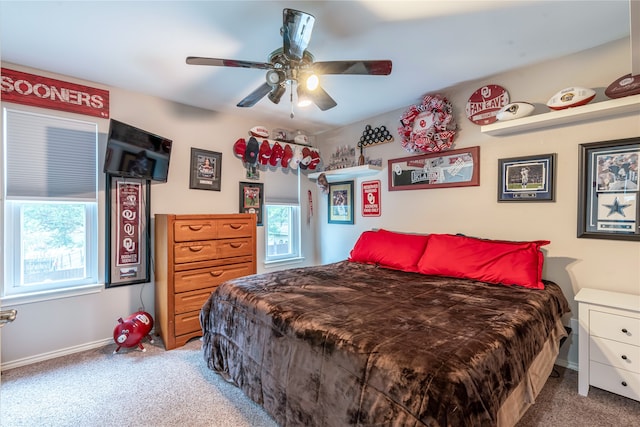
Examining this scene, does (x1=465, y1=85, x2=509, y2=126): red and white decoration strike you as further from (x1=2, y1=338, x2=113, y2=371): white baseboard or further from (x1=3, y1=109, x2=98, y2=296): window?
(x1=2, y1=338, x2=113, y2=371): white baseboard

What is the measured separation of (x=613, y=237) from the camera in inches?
85.7

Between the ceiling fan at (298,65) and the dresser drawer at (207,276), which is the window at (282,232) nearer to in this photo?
the dresser drawer at (207,276)

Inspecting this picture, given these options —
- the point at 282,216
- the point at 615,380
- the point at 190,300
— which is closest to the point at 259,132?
the point at 282,216

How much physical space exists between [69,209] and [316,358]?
2.71 meters

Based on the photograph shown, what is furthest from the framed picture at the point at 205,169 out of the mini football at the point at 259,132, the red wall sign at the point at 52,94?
the red wall sign at the point at 52,94

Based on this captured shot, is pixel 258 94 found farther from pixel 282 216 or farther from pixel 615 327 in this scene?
pixel 615 327

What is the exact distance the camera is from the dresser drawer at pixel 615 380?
1.84m

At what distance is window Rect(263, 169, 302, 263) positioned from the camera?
13.4ft

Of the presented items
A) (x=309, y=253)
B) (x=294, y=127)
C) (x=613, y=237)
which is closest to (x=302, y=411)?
(x=613, y=237)

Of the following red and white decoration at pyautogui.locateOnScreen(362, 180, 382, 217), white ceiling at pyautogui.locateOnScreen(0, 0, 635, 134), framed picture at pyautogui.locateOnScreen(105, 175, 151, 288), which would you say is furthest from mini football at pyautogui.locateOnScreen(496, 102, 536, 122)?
framed picture at pyautogui.locateOnScreen(105, 175, 151, 288)

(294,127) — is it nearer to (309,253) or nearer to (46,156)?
(309,253)

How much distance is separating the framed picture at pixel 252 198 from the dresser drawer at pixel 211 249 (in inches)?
26.8

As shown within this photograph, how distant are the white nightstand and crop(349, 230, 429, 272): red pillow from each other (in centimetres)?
120

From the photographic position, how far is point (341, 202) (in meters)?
4.22
